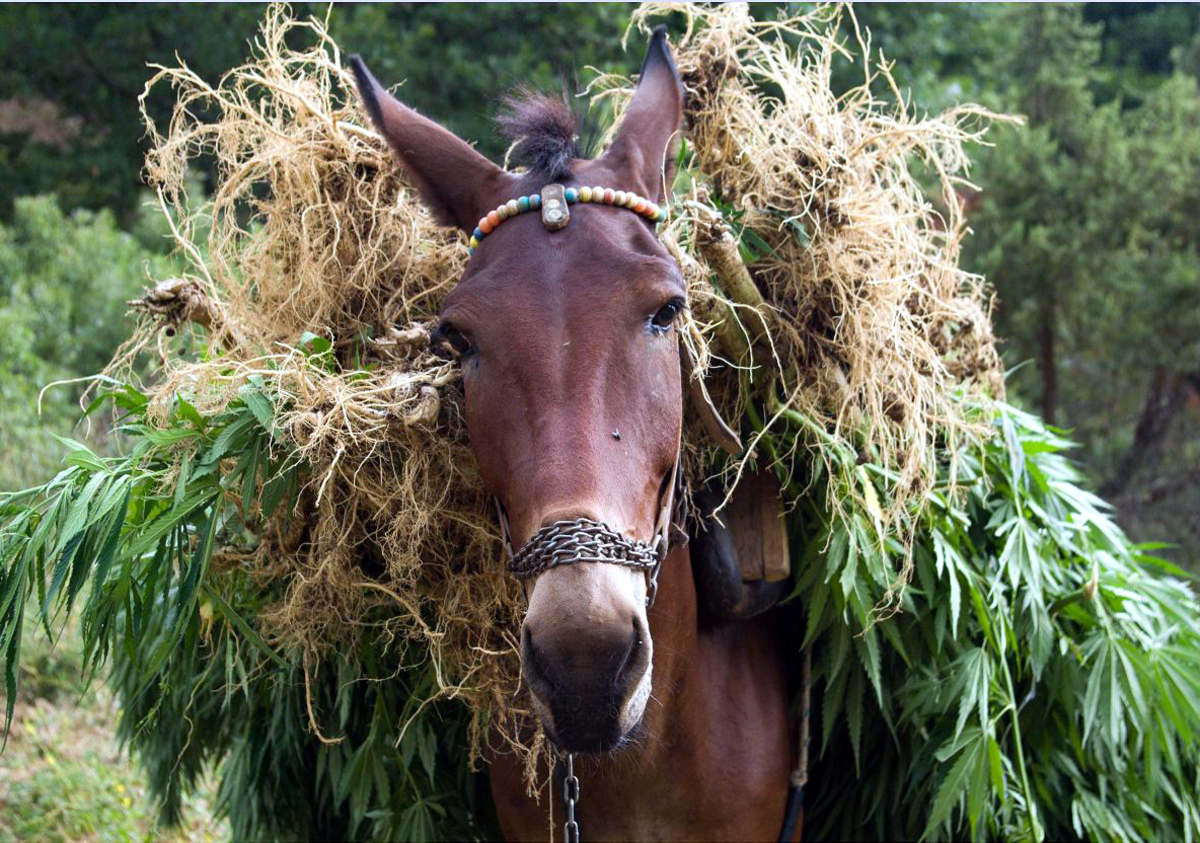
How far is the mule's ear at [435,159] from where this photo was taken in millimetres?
2611

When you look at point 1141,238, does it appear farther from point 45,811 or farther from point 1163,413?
point 45,811

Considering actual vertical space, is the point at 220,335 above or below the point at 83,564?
above

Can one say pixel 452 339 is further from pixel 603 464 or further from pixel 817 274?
pixel 817 274

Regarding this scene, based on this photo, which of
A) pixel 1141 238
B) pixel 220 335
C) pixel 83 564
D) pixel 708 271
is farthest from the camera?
pixel 1141 238

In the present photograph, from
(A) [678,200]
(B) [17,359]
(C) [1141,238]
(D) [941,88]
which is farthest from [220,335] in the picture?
(D) [941,88]

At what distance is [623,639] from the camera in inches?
76.1

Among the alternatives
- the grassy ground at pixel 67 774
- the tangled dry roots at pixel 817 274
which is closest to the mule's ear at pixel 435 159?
the tangled dry roots at pixel 817 274

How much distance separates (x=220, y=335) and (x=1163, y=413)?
9.08 metres

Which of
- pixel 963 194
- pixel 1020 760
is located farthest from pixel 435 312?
pixel 963 194

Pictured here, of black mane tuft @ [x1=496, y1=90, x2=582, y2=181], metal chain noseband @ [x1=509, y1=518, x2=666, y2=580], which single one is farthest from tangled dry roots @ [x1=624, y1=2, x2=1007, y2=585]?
metal chain noseband @ [x1=509, y1=518, x2=666, y2=580]

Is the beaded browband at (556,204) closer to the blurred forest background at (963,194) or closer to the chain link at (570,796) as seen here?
the chain link at (570,796)

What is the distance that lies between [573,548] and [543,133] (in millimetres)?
1077

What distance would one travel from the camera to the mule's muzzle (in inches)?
75.4

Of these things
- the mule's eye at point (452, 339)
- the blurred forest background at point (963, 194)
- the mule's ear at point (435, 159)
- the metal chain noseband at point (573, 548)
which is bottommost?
the metal chain noseband at point (573, 548)
